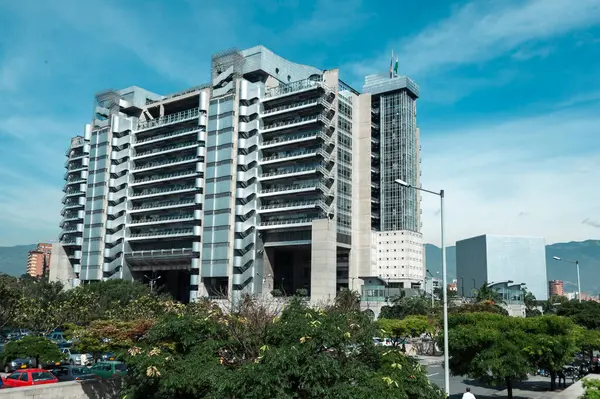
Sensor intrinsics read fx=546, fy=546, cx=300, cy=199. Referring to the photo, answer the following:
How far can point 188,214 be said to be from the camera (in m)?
111

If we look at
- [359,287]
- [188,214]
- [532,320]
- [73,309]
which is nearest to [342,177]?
[359,287]

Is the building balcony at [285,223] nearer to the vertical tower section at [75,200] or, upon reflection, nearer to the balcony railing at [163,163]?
the balcony railing at [163,163]

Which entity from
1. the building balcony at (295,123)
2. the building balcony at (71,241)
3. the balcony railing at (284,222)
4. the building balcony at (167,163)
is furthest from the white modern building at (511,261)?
the building balcony at (71,241)

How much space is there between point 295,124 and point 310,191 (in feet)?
42.0

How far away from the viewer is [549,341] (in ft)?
95.8

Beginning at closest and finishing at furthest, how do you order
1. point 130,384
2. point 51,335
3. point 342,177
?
point 130,384 < point 51,335 < point 342,177

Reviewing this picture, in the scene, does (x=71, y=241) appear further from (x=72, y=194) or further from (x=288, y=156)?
(x=288, y=156)

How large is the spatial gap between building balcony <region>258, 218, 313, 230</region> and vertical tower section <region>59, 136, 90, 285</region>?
52622mm

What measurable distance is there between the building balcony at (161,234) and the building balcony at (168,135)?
767 inches

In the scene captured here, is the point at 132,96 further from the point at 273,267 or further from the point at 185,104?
the point at 273,267

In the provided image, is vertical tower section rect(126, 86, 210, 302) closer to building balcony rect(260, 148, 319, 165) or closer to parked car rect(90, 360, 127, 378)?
building balcony rect(260, 148, 319, 165)

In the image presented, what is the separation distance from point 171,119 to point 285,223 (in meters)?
39.0

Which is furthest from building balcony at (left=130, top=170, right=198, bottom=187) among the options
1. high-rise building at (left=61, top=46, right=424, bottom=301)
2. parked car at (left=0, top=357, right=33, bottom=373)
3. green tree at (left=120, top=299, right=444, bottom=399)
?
green tree at (left=120, top=299, right=444, bottom=399)

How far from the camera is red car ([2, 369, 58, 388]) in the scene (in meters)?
30.4
